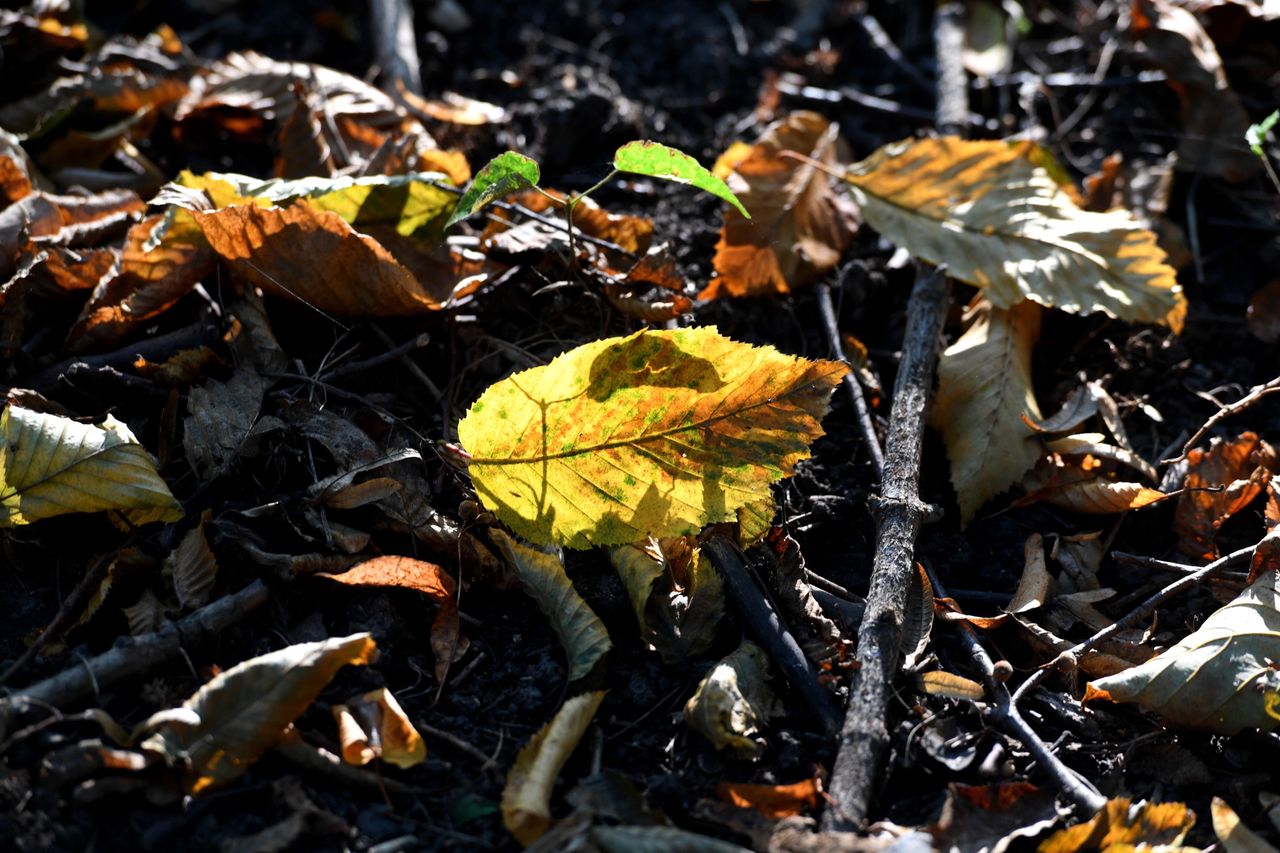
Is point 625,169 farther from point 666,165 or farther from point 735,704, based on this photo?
point 735,704

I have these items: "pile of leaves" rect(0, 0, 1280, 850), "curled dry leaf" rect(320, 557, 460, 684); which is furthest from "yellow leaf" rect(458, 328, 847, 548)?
"curled dry leaf" rect(320, 557, 460, 684)

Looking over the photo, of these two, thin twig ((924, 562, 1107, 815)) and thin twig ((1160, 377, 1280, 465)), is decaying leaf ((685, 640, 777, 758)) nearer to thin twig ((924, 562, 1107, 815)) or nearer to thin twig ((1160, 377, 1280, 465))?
thin twig ((924, 562, 1107, 815))

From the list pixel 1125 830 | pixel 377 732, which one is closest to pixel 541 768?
pixel 377 732

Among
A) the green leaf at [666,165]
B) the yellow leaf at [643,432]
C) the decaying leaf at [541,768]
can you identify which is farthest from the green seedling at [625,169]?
the decaying leaf at [541,768]

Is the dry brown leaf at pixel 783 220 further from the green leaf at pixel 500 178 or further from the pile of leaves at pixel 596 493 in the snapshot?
the green leaf at pixel 500 178

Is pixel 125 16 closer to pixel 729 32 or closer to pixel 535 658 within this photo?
pixel 729 32

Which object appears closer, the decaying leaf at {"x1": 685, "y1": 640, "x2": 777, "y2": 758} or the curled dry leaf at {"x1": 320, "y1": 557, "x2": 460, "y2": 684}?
the decaying leaf at {"x1": 685, "y1": 640, "x2": 777, "y2": 758}
